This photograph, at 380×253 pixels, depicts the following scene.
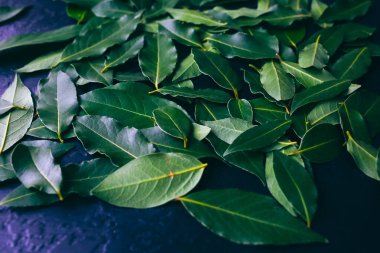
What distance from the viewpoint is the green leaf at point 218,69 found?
1.92 feet

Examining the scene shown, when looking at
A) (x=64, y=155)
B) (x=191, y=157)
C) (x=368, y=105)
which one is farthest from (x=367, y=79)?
(x=64, y=155)

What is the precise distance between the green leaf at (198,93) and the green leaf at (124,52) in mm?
91

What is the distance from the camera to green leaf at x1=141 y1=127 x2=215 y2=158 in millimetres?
512

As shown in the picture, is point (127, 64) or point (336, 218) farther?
point (127, 64)

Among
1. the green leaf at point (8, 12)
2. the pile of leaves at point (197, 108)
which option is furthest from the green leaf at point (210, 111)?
the green leaf at point (8, 12)

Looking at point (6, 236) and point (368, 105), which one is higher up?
point (368, 105)

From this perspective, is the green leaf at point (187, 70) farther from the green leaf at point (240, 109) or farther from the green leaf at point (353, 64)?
the green leaf at point (353, 64)

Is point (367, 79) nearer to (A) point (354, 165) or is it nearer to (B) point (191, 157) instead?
(A) point (354, 165)

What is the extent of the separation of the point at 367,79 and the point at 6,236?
51 cm

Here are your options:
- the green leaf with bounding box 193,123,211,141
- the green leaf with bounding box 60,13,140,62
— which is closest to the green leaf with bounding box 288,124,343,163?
the green leaf with bounding box 193,123,211,141

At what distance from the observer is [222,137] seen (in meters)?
0.53

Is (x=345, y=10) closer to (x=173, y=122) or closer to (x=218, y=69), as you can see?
(x=218, y=69)

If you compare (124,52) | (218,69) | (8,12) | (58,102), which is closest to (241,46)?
(218,69)

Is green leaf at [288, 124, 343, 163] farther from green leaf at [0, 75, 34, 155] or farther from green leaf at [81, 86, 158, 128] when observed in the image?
green leaf at [0, 75, 34, 155]
